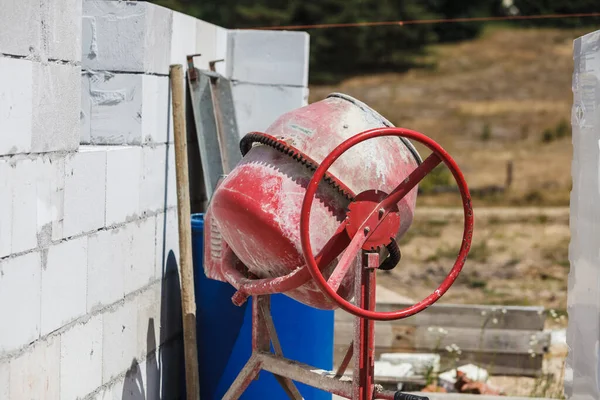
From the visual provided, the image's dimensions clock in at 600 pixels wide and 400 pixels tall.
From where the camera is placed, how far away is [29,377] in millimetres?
2998

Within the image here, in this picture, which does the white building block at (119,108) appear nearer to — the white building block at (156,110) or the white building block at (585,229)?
the white building block at (156,110)

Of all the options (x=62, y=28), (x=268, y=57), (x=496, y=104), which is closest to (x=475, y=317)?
(x=268, y=57)

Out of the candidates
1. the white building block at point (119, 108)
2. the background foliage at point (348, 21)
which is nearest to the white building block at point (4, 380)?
the white building block at point (119, 108)

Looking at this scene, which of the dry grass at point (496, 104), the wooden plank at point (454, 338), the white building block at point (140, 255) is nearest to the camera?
the white building block at point (140, 255)

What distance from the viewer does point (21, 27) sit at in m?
2.88

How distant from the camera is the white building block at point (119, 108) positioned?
4.05 metres

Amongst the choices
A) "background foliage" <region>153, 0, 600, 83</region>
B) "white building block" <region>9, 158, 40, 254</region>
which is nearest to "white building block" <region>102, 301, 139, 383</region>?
"white building block" <region>9, 158, 40, 254</region>

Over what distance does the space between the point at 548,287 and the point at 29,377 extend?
27.7ft

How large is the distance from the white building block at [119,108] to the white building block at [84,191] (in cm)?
44

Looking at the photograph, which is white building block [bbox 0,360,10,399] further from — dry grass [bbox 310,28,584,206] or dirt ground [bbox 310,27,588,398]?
dry grass [bbox 310,28,584,206]

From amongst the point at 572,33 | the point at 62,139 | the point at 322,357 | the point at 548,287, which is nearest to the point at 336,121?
the point at 62,139

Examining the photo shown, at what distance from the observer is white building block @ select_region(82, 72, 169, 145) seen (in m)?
4.05

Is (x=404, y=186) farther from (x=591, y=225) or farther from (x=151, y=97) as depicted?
(x=151, y=97)

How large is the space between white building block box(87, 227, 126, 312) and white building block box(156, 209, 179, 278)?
0.39 metres
